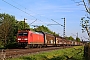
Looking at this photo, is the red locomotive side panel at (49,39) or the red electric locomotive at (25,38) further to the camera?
the red locomotive side panel at (49,39)

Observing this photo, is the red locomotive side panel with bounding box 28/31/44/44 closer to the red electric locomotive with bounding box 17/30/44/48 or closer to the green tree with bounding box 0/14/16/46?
the red electric locomotive with bounding box 17/30/44/48

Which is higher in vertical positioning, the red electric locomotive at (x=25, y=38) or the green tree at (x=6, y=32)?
the green tree at (x=6, y=32)

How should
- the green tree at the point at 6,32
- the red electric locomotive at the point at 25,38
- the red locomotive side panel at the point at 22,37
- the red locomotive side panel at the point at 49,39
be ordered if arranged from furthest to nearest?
the green tree at the point at 6,32, the red locomotive side panel at the point at 49,39, the red locomotive side panel at the point at 22,37, the red electric locomotive at the point at 25,38

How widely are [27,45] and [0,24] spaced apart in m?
32.4

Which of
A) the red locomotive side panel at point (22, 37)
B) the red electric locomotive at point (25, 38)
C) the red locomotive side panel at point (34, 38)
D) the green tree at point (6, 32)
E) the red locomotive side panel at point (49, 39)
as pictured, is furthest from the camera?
the green tree at point (6, 32)

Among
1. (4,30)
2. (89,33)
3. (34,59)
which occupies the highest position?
(4,30)

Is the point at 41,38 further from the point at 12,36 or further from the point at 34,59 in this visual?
the point at 34,59

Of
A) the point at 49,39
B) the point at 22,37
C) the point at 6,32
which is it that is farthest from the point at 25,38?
the point at 6,32

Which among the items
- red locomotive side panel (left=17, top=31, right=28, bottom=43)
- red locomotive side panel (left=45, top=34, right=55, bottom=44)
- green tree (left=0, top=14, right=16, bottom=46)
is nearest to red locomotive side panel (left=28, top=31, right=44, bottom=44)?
red locomotive side panel (left=17, top=31, right=28, bottom=43)

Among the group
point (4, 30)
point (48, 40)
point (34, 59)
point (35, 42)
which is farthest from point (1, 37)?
point (34, 59)

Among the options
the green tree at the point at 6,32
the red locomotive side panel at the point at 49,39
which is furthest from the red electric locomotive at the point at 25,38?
the green tree at the point at 6,32

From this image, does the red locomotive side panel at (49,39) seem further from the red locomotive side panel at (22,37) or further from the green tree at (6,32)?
the red locomotive side panel at (22,37)

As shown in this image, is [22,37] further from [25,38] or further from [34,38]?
[34,38]

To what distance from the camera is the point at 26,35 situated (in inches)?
1893
